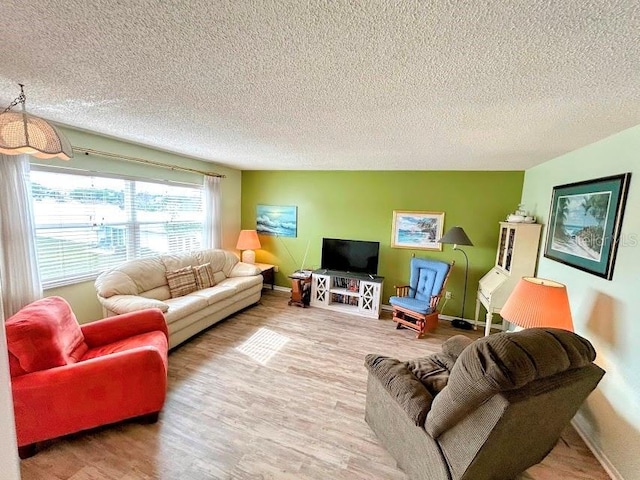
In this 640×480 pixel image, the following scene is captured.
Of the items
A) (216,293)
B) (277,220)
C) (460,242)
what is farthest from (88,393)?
(460,242)

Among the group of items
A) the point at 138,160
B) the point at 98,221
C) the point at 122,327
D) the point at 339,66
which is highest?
the point at 339,66

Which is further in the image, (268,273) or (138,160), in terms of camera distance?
(268,273)

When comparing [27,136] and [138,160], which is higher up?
[138,160]

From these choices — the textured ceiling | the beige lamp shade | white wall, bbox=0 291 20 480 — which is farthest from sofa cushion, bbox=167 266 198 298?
the beige lamp shade

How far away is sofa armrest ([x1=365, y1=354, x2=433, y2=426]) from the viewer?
1.45 metres

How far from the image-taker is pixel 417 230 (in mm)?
4207

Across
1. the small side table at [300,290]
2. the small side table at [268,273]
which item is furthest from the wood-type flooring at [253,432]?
the small side table at [268,273]

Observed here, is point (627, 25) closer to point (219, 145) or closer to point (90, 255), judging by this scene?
point (219, 145)

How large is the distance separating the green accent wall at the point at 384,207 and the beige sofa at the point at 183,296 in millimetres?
1051

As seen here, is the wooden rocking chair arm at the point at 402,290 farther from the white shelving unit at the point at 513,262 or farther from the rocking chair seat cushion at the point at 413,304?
the white shelving unit at the point at 513,262

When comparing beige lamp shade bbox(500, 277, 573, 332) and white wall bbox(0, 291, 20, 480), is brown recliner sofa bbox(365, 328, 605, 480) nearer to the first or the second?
beige lamp shade bbox(500, 277, 573, 332)

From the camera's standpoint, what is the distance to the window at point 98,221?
2.65 meters

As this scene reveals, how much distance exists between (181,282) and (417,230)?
137 inches

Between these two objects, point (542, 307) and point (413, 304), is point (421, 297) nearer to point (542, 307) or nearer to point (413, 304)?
point (413, 304)
